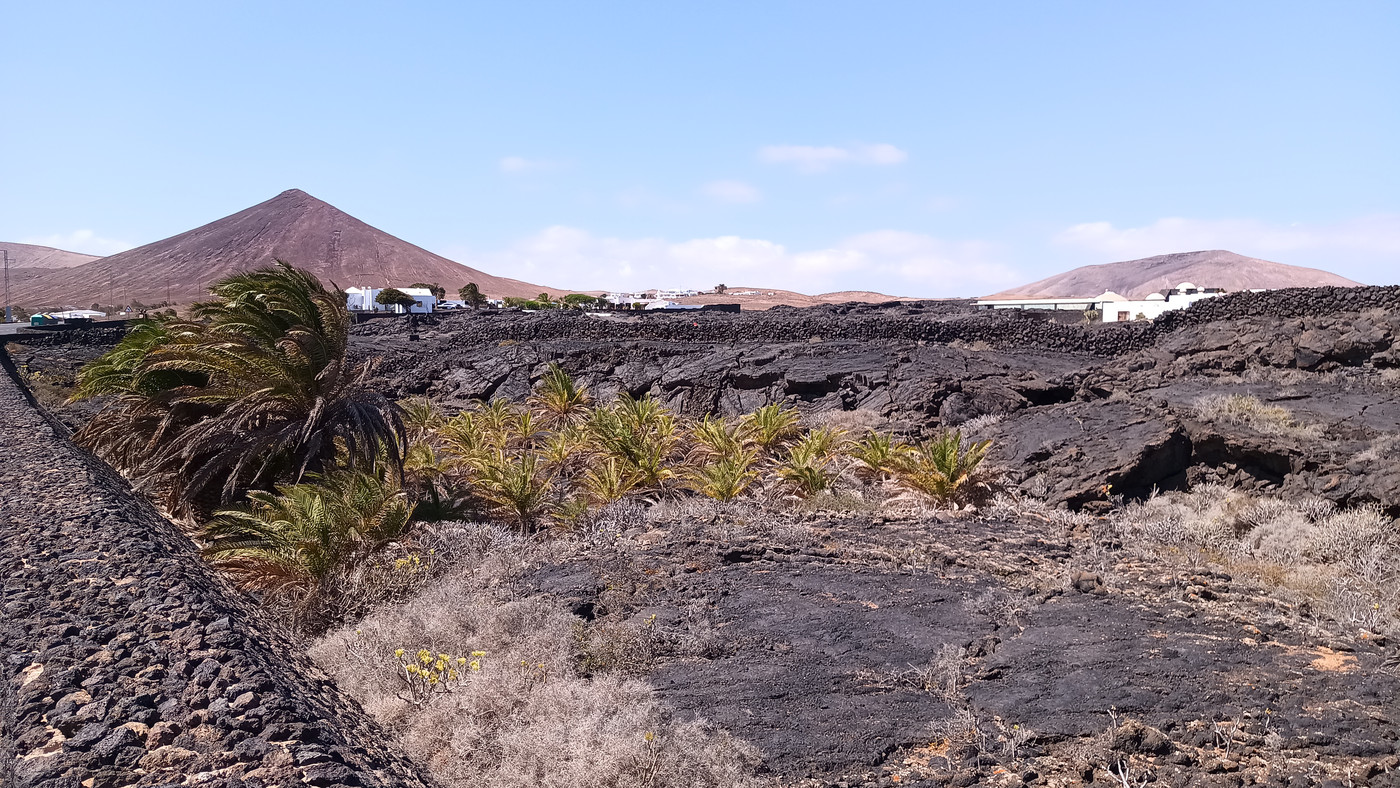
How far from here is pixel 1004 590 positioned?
227 inches

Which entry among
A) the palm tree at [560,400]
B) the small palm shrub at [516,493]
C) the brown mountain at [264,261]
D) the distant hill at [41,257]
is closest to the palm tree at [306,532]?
the small palm shrub at [516,493]

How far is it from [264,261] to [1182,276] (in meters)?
143

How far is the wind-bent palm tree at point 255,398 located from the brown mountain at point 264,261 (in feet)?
379

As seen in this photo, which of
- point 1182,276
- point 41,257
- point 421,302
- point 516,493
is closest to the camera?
point 516,493

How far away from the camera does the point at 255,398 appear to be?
8.19 metres

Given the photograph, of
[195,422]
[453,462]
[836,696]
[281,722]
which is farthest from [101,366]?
[836,696]

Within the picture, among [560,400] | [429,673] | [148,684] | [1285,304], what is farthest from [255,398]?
[1285,304]

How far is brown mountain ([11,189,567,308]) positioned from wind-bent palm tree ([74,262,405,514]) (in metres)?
115

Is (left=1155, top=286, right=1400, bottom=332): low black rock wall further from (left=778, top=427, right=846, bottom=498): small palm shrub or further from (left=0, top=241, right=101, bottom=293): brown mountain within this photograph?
(left=0, top=241, right=101, bottom=293): brown mountain

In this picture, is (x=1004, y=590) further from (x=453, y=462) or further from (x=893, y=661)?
(x=453, y=462)

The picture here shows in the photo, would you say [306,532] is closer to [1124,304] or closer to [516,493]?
[516,493]

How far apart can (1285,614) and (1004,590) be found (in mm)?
1714

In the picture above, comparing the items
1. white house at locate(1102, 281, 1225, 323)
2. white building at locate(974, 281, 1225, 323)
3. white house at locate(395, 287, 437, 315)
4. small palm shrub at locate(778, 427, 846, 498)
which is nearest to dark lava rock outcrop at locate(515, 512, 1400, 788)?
small palm shrub at locate(778, 427, 846, 498)

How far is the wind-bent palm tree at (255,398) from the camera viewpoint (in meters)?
8.15
